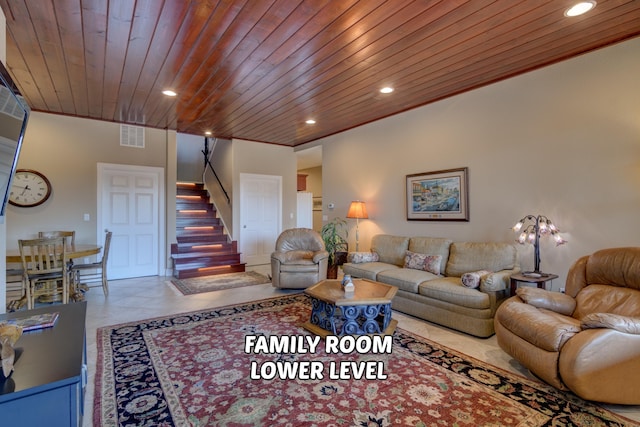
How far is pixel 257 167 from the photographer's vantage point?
702 cm

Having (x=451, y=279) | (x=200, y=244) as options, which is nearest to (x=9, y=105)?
(x=451, y=279)

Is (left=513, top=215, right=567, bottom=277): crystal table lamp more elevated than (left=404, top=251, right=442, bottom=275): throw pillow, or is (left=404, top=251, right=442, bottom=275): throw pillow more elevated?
(left=513, top=215, right=567, bottom=277): crystal table lamp

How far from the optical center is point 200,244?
6578 mm

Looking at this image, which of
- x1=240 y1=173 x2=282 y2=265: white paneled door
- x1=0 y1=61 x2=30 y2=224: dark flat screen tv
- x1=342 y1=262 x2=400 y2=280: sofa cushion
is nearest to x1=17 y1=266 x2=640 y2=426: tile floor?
x1=342 y1=262 x2=400 y2=280: sofa cushion

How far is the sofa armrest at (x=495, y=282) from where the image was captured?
3.11 meters

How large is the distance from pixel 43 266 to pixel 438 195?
514 cm

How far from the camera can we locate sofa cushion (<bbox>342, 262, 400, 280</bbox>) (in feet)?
13.7

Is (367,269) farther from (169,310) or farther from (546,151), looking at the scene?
(169,310)

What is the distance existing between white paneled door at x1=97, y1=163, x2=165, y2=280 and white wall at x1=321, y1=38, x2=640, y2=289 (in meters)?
4.40

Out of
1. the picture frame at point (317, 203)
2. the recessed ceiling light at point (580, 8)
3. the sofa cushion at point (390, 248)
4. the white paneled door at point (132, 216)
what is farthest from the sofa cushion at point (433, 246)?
the picture frame at point (317, 203)

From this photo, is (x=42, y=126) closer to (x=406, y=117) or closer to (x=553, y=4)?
(x=406, y=117)

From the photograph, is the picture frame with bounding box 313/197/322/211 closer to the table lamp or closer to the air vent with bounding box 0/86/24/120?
the table lamp

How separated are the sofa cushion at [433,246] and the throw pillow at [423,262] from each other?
7cm

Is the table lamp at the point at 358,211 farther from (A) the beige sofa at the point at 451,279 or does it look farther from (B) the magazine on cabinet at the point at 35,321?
(B) the magazine on cabinet at the point at 35,321
